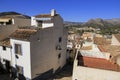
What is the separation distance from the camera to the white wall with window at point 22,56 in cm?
2386

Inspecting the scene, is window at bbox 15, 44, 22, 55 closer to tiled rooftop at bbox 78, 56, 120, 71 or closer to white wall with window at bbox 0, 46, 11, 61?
white wall with window at bbox 0, 46, 11, 61

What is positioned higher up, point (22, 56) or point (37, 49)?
point (37, 49)

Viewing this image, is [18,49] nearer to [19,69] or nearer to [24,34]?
[24,34]

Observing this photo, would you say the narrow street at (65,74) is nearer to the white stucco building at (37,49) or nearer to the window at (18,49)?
the white stucco building at (37,49)

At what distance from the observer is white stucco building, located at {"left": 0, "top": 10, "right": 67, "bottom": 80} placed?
2405 cm

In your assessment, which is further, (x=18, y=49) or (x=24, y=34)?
(x=18, y=49)

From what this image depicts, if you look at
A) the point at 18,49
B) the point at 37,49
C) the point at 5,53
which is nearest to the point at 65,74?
the point at 37,49

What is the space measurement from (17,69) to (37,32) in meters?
7.36

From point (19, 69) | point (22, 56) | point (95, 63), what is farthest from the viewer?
point (95, 63)

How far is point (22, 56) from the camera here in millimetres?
24703

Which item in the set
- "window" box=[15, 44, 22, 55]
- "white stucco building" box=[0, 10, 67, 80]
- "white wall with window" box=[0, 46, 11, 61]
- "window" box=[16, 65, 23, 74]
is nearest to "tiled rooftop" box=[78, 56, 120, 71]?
"white stucco building" box=[0, 10, 67, 80]

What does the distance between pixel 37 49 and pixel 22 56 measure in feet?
8.46

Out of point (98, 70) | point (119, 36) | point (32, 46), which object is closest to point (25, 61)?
point (32, 46)

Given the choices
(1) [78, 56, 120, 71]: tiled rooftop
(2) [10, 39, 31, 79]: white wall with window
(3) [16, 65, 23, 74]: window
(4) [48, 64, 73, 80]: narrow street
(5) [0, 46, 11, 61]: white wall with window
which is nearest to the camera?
(2) [10, 39, 31, 79]: white wall with window
